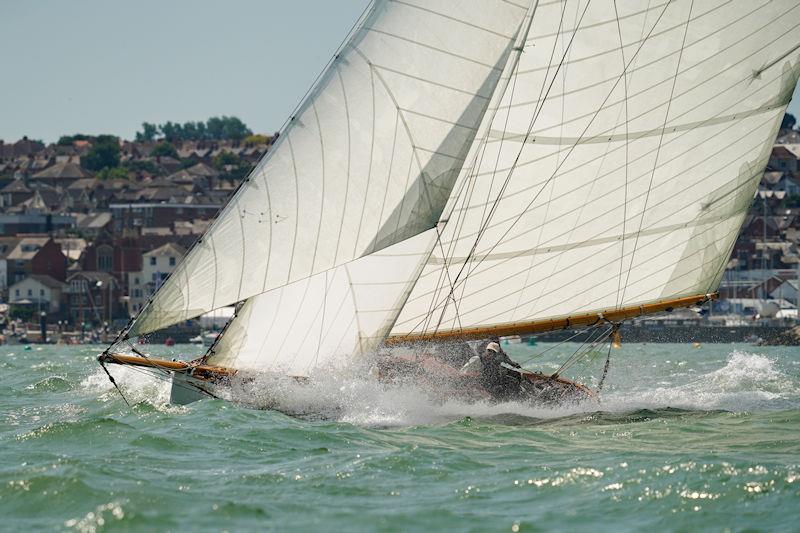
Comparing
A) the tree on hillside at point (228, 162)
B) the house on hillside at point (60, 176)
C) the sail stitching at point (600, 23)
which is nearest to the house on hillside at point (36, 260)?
the house on hillside at point (60, 176)

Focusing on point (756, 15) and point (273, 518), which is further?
point (756, 15)

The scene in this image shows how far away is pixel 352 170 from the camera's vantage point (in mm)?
17344

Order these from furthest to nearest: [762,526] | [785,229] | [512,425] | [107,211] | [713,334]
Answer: [107,211] → [785,229] → [713,334] → [512,425] → [762,526]

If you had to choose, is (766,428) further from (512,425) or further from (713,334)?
(713,334)

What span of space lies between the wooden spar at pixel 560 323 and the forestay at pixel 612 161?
0.10 metres

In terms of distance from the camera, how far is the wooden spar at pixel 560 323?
67.0 ft

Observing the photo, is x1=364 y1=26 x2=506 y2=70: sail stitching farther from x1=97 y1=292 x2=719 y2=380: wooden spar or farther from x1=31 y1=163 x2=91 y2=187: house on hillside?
x1=31 y1=163 x2=91 y2=187: house on hillside

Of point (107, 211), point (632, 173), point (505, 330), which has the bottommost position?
point (505, 330)

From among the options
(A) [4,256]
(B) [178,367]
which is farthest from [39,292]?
(B) [178,367]

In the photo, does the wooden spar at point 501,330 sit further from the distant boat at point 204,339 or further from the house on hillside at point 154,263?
the house on hillside at point 154,263

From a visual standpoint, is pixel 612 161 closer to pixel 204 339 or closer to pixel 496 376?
pixel 496 376

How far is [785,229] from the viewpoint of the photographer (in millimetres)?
122688

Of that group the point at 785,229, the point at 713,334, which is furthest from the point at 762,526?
the point at 785,229

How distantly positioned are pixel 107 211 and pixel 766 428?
130951 mm
